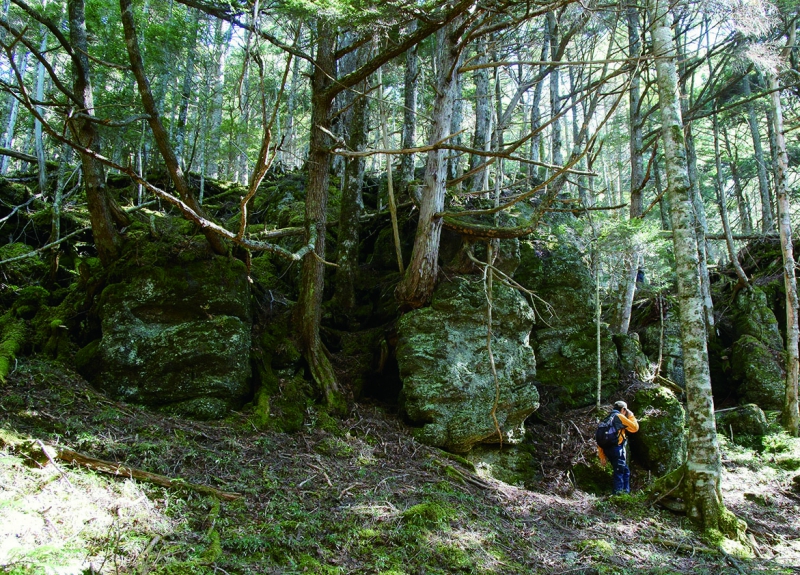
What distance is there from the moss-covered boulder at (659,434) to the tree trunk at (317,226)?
5910 millimetres

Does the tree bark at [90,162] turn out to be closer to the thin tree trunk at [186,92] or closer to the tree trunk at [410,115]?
the tree trunk at [410,115]

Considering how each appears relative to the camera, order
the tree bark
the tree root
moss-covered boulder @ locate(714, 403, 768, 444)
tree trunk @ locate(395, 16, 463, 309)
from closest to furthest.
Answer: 1. the tree root
2. the tree bark
3. tree trunk @ locate(395, 16, 463, 309)
4. moss-covered boulder @ locate(714, 403, 768, 444)

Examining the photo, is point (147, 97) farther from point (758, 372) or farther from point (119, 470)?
point (758, 372)

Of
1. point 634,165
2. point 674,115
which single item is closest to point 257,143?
point 634,165

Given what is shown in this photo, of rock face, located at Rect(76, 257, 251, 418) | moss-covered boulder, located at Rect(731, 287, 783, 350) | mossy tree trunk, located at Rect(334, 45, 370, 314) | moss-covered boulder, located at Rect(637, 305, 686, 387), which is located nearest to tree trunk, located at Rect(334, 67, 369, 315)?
mossy tree trunk, located at Rect(334, 45, 370, 314)

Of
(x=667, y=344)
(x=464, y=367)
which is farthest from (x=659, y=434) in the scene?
(x=667, y=344)

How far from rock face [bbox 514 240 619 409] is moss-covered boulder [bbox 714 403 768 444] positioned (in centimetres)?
296

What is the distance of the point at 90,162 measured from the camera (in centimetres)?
646

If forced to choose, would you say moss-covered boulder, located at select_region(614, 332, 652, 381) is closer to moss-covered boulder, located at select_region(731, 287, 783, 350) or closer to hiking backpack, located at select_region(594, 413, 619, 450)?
hiking backpack, located at select_region(594, 413, 619, 450)

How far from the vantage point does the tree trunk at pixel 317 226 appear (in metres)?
→ 7.41

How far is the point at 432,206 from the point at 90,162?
17.2ft

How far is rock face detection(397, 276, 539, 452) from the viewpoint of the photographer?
773cm

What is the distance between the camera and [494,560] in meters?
4.52

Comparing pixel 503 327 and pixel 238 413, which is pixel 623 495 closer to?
pixel 503 327
